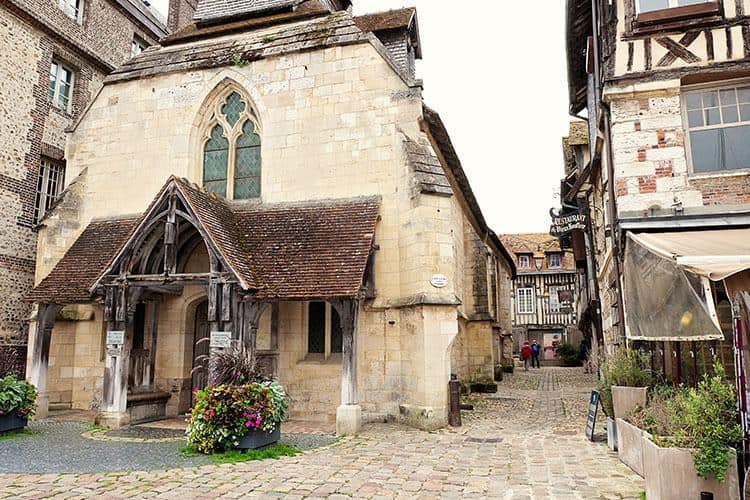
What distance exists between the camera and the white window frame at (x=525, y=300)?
38062 millimetres

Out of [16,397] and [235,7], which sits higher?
[235,7]

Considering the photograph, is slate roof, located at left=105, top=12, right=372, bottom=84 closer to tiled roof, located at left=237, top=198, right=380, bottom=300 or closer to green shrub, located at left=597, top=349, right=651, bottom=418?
tiled roof, located at left=237, top=198, right=380, bottom=300

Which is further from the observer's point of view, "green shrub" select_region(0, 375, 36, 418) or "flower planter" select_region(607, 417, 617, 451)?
"green shrub" select_region(0, 375, 36, 418)

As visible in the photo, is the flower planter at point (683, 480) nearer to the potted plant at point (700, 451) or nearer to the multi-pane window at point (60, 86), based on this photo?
the potted plant at point (700, 451)

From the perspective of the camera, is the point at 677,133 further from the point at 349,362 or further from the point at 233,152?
the point at 233,152

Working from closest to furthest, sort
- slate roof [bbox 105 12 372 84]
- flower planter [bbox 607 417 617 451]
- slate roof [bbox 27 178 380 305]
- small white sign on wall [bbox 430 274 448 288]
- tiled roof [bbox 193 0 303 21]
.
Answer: flower planter [bbox 607 417 617 451] < slate roof [bbox 27 178 380 305] < small white sign on wall [bbox 430 274 448 288] < slate roof [bbox 105 12 372 84] < tiled roof [bbox 193 0 303 21]

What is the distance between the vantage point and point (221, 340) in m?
9.72

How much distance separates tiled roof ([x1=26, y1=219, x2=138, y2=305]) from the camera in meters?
10.9

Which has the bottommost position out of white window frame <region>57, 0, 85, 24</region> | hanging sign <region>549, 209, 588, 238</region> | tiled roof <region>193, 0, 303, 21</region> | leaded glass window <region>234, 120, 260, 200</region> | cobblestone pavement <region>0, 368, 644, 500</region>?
cobblestone pavement <region>0, 368, 644, 500</region>

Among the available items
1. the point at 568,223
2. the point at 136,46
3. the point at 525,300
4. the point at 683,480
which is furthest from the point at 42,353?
the point at 525,300

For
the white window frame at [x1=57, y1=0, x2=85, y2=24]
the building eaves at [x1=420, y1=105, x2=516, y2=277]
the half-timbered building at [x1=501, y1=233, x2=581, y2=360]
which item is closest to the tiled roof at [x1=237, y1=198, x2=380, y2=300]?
the building eaves at [x1=420, y1=105, x2=516, y2=277]

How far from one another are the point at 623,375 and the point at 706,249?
2.06m

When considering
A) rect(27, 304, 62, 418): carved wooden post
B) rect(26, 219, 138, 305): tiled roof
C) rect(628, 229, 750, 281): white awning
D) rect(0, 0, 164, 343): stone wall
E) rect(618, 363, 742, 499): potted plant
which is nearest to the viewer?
rect(618, 363, 742, 499): potted plant

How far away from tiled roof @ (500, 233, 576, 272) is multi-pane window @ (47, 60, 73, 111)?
2922 cm
